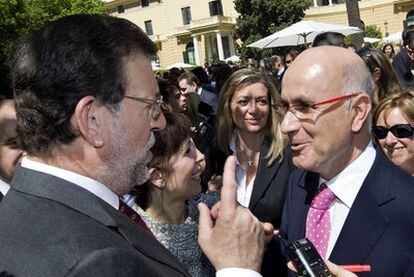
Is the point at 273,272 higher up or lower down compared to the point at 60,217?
lower down

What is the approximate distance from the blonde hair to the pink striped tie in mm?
1584

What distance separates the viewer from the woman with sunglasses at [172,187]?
2641 millimetres

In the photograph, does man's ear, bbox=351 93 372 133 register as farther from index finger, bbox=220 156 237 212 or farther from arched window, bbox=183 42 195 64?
arched window, bbox=183 42 195 64

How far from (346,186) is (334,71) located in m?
0.53

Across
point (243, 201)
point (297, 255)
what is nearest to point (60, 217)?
point (297, 255)

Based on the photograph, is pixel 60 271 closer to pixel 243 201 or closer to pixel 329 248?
pixel 329 248

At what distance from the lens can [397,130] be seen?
2.93m

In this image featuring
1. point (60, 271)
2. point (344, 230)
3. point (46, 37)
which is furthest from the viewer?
point (344, 230)

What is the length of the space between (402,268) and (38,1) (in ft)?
126

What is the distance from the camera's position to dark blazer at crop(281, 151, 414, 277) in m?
1.92

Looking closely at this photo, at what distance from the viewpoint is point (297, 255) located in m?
1.63

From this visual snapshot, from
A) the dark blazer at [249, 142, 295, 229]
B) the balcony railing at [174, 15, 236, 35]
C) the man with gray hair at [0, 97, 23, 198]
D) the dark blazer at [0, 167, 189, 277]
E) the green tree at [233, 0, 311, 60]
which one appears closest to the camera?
the dark blazer at [0, 167, 189, 277]

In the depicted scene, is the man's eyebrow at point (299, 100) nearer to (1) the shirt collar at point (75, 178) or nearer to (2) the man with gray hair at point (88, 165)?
(2) the man with gray hair at point (88, 165)

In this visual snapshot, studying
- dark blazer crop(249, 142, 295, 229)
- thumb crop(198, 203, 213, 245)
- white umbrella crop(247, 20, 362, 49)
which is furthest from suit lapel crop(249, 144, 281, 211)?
white umbrella crop(247, 20, 362, 49)
